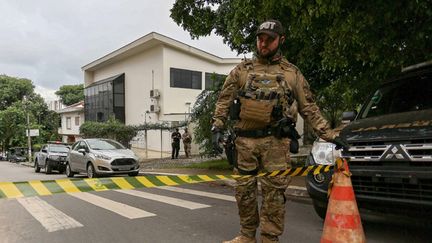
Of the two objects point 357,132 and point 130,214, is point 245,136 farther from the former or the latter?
point 130,214

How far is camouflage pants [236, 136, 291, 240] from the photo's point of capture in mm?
3838

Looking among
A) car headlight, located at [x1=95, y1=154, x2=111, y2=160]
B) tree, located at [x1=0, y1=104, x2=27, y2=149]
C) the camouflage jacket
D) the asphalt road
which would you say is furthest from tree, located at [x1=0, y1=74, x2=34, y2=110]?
the camouflage jacket

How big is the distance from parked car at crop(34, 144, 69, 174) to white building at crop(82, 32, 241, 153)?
692 centimetres

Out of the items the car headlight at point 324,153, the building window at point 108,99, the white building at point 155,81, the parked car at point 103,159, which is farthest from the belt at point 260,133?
the building window at point 108,99

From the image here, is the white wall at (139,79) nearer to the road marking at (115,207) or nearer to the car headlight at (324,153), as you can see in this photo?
the road marking at (115,207)

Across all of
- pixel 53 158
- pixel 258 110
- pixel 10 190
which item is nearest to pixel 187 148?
pixel 53 158

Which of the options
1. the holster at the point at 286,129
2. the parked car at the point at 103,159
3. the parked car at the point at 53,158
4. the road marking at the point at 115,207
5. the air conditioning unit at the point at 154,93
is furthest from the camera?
the air conditioning unit at the point at 154,93

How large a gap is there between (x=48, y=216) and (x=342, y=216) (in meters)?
4.70

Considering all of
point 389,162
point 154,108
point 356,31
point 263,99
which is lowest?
point 389,162

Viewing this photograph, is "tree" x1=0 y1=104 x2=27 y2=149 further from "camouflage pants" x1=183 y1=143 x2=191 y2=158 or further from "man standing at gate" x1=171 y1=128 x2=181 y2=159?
"camouflage pants" x1=183 y1=143 x2=191 y2=158

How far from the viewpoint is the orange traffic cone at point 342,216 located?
3314mm

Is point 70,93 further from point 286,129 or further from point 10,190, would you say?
point 286,129

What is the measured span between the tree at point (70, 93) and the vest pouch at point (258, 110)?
221 feet

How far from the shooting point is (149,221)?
19.0 feet
